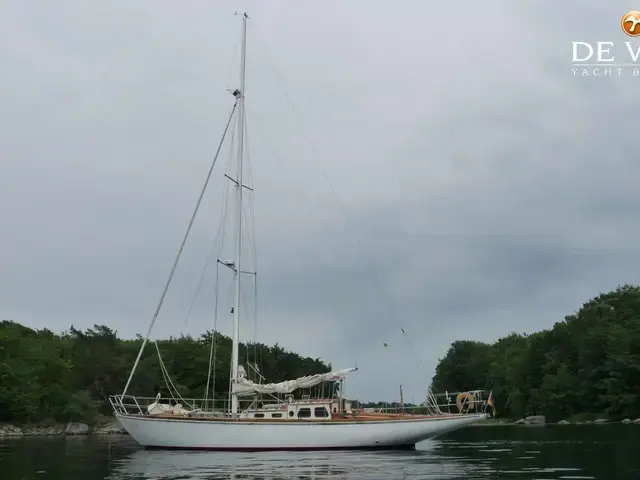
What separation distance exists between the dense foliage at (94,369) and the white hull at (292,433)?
3492 centimetres

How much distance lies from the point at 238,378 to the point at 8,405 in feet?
162

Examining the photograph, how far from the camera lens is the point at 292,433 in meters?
40.1

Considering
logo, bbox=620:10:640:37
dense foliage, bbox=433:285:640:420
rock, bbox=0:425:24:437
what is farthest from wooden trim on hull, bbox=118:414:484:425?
dense foliage, bbox=433:285:640:420

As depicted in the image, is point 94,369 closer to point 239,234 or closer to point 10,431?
point 10,431

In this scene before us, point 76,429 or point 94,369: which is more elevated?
point 94,369

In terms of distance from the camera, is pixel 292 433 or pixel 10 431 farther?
pixel 10 431

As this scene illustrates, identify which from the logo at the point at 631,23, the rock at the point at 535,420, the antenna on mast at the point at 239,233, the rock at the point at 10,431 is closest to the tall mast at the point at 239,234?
the antenna on mast at the point at 239,233

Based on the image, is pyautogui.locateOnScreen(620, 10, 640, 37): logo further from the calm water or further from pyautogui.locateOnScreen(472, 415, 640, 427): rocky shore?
pyautogui.locateOnScreen(472, 415, 640, 427): rocky shore

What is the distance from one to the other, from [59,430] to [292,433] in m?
51.4

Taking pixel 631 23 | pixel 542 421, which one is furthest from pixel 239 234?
pixel 542 421

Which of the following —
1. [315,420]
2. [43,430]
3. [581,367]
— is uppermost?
[581,367]

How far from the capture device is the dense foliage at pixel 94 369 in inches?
3305

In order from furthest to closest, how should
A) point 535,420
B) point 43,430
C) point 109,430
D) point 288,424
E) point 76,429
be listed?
point 535,420 < point 109,430 < point 76,429 < point 43,430 < point 288,424

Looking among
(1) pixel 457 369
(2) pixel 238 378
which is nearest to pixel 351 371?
(2) pixel 238 378
